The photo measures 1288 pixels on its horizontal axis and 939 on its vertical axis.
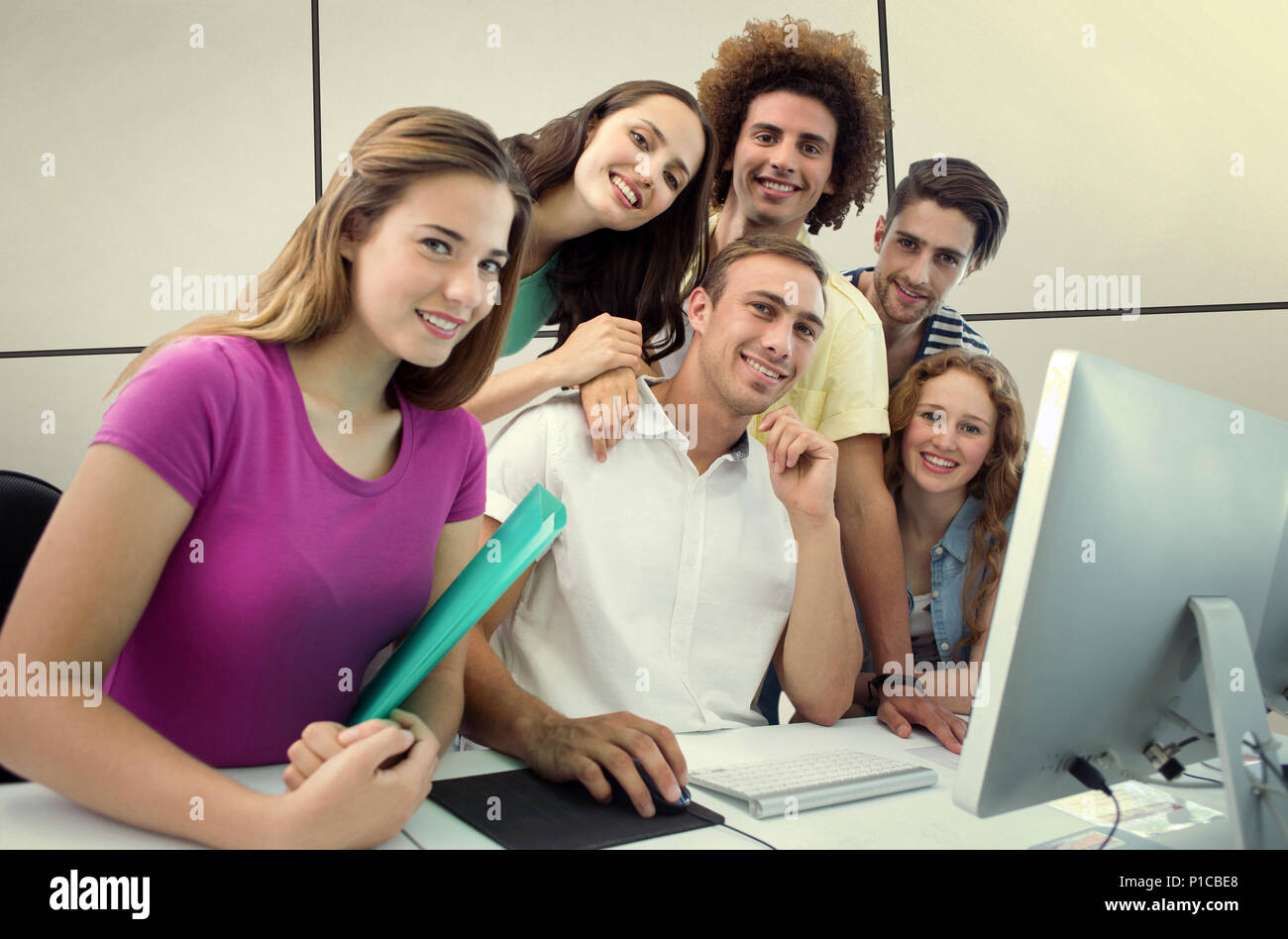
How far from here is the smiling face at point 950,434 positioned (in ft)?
5.77

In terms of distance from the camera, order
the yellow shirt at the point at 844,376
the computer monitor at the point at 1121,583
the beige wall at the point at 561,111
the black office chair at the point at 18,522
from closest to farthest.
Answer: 1. the computer monitor at the point at 1121,583
2. the black office chair at the point at 18,522
3. the yellow shirt at the point at 844,376
4. the beige wall at the point at 561,111

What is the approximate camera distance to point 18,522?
1359 mm

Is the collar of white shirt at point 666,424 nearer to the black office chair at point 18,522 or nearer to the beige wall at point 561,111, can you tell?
the black office chair at point 18,522

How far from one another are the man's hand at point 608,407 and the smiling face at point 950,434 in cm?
61

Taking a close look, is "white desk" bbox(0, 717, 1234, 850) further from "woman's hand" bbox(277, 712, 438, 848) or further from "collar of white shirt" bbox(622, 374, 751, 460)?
"collar of white shirt" bbox(622, 374, 751, 460)

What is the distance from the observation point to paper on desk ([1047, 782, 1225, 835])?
0.87m

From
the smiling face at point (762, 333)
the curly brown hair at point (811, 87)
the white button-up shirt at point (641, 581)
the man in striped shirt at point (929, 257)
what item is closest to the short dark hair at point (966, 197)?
the man in striped shirt at point (929, 257)

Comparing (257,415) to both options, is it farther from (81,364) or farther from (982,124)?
(982,124)

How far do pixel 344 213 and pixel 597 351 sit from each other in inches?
25.2

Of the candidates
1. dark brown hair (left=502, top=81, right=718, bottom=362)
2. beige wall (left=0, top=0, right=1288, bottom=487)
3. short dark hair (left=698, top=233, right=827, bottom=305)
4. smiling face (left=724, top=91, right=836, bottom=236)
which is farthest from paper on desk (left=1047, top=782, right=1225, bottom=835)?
beige wall (left=0, top=0, right=1288, bottom=487)

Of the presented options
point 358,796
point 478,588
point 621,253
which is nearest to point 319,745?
point 358,796

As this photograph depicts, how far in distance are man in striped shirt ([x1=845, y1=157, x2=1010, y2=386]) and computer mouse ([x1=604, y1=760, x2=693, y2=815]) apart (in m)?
1.35

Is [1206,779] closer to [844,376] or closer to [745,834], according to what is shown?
[745,834]
